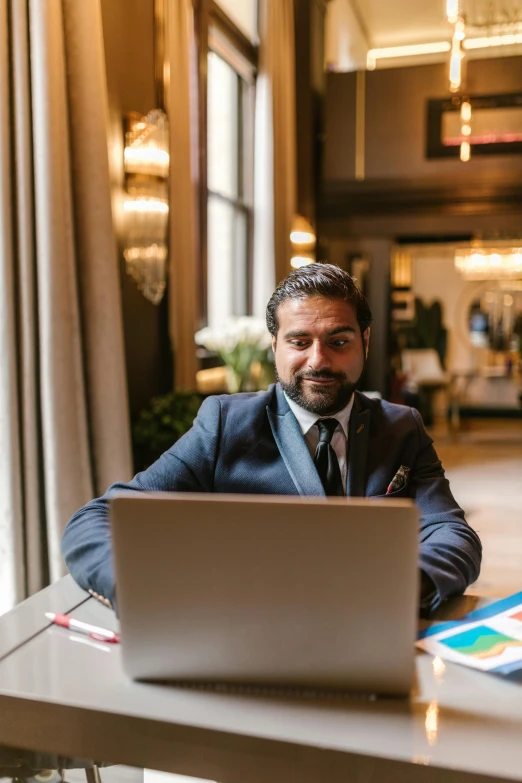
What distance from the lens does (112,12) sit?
3.35 m

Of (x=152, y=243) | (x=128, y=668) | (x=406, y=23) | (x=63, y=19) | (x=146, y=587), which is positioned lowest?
(x=128, y=668)

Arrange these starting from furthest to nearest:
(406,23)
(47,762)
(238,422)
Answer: (406,23)
(238,422)
(47,762)

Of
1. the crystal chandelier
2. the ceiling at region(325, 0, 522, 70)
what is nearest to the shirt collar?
the ceiling at region(325, 0, 522, 70)

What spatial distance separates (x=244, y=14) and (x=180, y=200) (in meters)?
2.50

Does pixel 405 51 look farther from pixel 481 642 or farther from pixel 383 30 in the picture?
pixel 481 642

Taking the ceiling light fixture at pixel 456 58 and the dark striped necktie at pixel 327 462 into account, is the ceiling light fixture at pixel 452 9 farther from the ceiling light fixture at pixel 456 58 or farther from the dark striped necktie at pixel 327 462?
the dark striped necktie at pixel 327 462

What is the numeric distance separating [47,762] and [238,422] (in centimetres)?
74

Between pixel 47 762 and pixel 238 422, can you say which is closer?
pixel 47 762

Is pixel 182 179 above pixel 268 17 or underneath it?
underneath

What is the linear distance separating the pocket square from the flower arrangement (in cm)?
265

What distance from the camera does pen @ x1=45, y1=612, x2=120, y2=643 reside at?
103cm

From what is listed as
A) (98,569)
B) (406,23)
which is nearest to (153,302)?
(98,569)

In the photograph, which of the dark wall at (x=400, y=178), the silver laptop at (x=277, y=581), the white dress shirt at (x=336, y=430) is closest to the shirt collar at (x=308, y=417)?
the white dress shirt at (x=336, y=430)

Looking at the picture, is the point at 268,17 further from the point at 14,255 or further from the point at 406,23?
the point at 14,255
